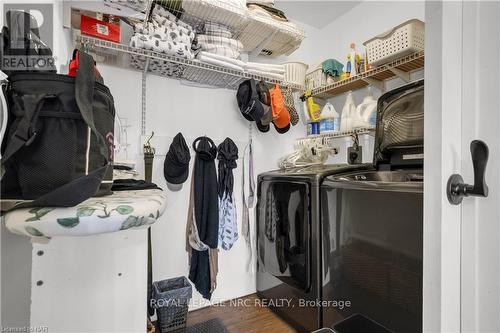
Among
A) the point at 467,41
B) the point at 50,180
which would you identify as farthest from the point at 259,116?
the point at 50,180

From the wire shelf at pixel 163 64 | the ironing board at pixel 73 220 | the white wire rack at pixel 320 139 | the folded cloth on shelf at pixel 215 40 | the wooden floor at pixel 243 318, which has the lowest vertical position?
the wooden floor at pixel 243 318

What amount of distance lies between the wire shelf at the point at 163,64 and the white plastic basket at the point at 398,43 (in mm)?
707

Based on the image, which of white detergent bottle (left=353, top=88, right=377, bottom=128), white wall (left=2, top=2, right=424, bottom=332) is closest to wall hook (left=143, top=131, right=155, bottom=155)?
white wall (left=2, top=2, right=424, bottom=332)

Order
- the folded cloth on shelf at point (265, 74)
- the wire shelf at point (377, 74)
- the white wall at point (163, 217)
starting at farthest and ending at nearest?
the folded cloth on shelf at point (265, 74)
the wire shelf at point (377, 74)
the white wall at point (163, 217)

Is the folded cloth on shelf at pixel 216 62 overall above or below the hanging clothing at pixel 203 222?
above

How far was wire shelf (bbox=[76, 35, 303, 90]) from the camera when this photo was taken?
52.1 inches

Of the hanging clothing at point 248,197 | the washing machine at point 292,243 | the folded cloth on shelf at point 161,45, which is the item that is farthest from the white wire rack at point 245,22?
the washing machine at point 292,243

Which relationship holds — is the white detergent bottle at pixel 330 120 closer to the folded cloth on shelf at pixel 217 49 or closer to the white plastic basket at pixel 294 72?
the white plastic basket at pixel 294 72

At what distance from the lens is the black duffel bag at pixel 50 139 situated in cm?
40

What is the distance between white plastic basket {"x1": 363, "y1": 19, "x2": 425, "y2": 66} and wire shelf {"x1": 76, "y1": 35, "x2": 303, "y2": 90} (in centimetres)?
71

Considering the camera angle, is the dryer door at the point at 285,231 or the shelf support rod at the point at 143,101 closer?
the dryer door at the point at 285,231

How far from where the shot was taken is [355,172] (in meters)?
1.47

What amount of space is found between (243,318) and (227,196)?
35.8 inches

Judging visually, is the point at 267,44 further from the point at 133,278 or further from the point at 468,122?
the point at 133,278
